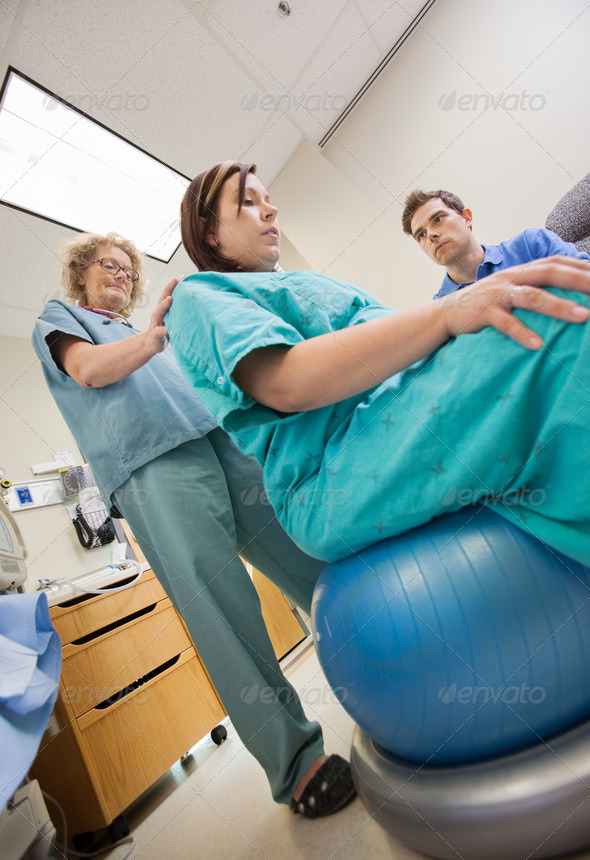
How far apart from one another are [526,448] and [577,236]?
1.53 m

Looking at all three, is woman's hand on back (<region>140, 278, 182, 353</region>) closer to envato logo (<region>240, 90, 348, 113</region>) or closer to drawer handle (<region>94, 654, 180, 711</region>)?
drawer handle (<region>94, 654, 180, 711</region>)

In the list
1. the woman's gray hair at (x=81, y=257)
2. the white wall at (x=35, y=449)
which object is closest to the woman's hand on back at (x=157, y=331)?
the woman's gray hair at (x=81, y=257)

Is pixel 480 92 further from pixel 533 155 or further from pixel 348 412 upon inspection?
pixel 348 412

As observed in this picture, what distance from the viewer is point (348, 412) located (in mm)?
635

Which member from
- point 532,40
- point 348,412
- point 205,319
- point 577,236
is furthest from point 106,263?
point 532,40

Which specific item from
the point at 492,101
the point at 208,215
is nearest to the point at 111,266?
the point at 208,215

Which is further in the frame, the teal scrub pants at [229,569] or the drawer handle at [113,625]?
the drawer handle at [113,625]

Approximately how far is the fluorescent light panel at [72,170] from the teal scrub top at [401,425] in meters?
1.95

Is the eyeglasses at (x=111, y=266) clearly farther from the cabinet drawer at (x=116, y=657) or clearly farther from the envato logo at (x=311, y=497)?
the cabinet drawer at (x=116, y=657)

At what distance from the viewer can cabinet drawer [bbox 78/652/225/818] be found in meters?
1.19

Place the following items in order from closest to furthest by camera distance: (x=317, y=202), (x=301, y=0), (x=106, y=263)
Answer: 1. (x=106, y=263)
2. (x=301, y=0)
3. (x=317, y=202)

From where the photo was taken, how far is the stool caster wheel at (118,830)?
113cm

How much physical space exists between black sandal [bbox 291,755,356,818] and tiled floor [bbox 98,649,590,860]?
0.05ft

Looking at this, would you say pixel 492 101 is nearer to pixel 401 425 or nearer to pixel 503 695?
pixel 401 425
